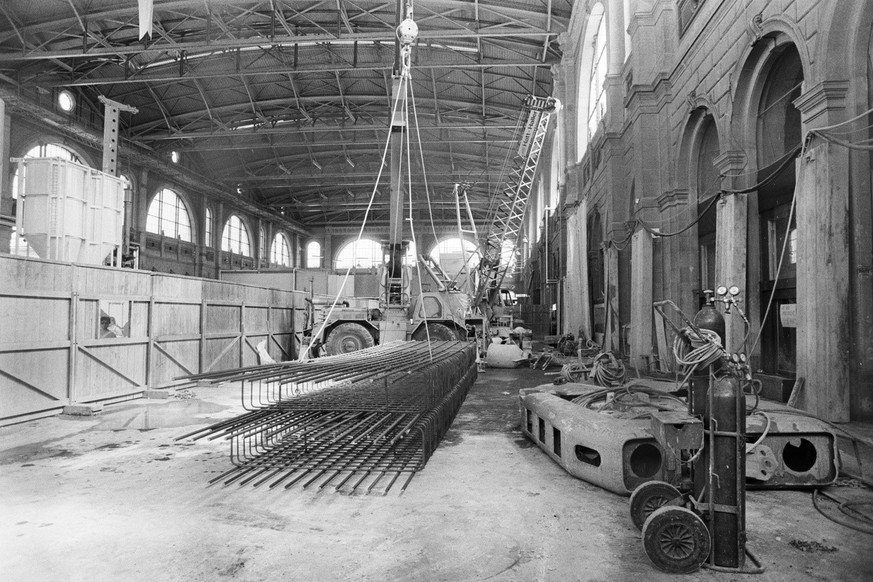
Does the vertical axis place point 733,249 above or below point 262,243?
below

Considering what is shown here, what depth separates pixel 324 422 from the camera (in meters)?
6.41

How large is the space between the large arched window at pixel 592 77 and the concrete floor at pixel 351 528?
51.2ft

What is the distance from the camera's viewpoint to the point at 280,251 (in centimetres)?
4853

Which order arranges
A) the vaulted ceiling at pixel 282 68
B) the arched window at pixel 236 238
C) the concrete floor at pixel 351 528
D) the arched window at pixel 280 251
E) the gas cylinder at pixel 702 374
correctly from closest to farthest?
1. the concrete floor at pixel 351 528
2. the gas cylinder at pixel 702 374
3. the vaulted ceiling at pixel 282 68
4. the arched window at pixel 236 238
5. the arched window at pixel 280 251

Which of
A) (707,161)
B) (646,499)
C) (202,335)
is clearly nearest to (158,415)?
(202,335)

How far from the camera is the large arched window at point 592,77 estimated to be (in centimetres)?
1844

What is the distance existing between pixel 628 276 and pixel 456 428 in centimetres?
945

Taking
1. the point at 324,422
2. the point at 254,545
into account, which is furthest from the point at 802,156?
the point at 254,545

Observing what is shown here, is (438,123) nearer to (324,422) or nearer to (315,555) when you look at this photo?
(324,422)

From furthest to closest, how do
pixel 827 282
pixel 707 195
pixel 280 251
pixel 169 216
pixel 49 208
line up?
pixel 280 251, pixel 169 216, pixel 49 208, pixel 707 195, pixel 827 282

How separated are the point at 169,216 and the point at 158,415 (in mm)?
26530

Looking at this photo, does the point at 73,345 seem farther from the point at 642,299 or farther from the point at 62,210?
the point at 642,299

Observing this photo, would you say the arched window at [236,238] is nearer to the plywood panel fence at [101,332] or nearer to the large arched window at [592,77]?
the large arched window at [592,77]

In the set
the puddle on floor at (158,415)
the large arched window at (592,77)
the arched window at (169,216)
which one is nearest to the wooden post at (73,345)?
the puddle on floor at (158,415)
